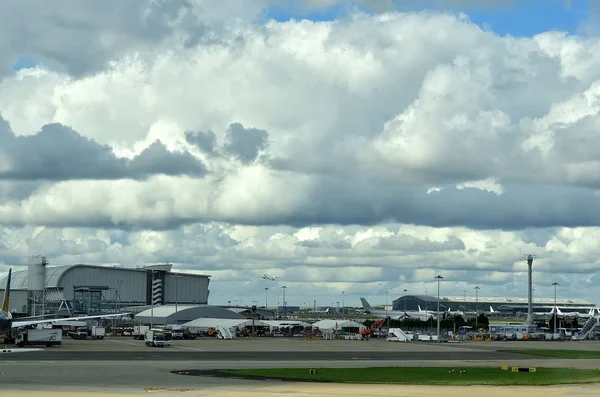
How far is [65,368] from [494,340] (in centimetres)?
13156

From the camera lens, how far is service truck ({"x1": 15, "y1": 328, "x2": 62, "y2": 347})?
419 ft

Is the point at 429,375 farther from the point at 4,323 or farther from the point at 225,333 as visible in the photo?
the point at 225,333

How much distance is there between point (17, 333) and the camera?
5320 inches

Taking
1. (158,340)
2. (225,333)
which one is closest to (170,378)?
(158,340)

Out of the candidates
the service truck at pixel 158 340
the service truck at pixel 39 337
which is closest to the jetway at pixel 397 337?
the service truck at pixel 158 340

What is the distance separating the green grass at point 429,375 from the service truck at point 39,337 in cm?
5761

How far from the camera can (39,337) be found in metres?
128

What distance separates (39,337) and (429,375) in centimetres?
7443

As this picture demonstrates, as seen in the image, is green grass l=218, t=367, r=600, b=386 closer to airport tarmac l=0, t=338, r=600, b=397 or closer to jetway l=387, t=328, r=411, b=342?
airport tarmac l=0, t=338, r=600, b=397

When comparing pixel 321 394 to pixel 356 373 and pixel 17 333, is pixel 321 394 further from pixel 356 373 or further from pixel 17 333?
pixel 17 333

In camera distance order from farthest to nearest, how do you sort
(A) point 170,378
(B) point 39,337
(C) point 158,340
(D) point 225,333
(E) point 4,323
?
(D) point 225,333
(C) point 158,340
(B) point 39,337
(E) point 4,323
(A) point 170,378

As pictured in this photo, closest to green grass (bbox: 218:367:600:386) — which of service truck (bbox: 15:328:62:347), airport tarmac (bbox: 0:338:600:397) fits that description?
airport tarmac (bbox: 0:338:600:397)

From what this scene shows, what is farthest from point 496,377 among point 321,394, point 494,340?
point 494,340

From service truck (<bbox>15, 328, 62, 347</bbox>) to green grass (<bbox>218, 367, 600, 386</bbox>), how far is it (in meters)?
57.6
